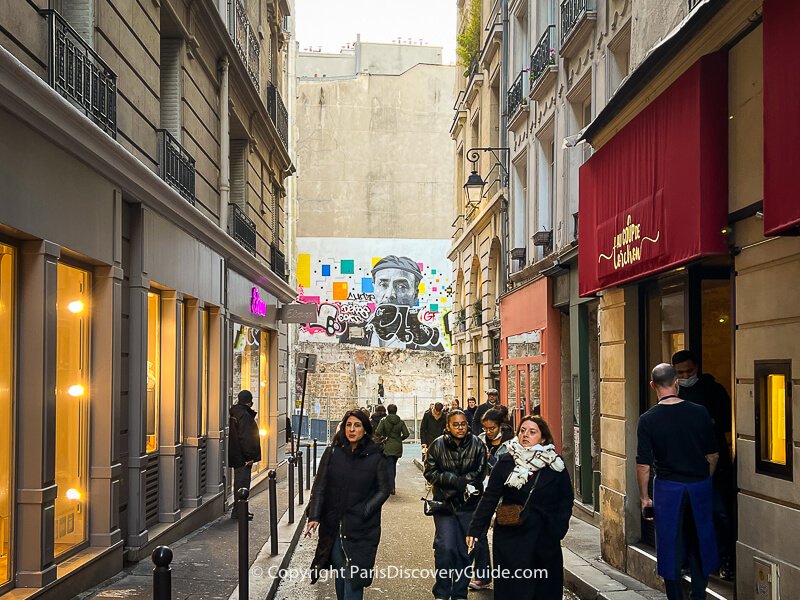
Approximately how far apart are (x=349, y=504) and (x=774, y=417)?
10.5 feet

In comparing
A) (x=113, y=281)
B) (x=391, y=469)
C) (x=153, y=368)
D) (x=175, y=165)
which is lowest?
(x=391, y=469)

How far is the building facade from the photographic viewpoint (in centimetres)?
732

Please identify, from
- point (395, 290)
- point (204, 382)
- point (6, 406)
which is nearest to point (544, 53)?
point (204, 382)

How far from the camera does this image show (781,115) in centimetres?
575

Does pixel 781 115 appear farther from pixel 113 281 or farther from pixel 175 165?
pixel 175 165

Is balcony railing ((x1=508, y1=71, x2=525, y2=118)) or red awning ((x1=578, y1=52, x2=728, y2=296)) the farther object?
balcony railing ((x1=508, y1=71, x2=525, y2=118))

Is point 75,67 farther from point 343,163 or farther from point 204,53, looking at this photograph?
point 343,163

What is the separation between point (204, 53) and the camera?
14.5 m

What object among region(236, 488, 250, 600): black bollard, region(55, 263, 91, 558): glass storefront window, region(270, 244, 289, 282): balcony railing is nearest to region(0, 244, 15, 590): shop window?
region(55, 263, 91, 558): glass storefront window

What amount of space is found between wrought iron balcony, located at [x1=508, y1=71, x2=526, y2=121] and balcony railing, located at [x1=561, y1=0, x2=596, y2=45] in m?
3.56

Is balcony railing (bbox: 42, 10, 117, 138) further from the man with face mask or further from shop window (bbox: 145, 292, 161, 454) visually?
the man with face mask

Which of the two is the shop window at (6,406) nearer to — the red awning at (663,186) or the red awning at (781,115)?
the red awning at (663,186)

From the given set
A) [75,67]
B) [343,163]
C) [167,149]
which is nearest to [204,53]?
[167,149]

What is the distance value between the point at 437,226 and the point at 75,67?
44340 millimetres
